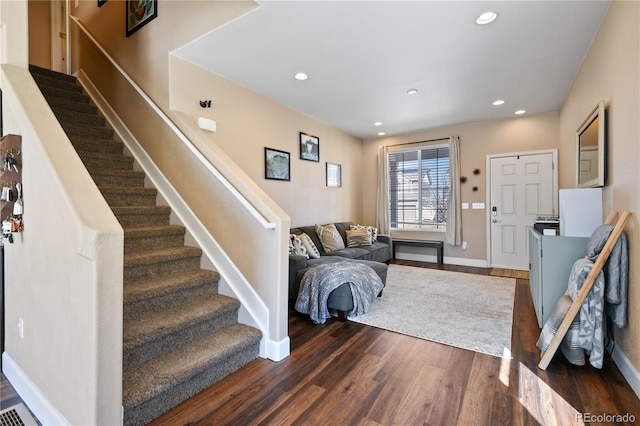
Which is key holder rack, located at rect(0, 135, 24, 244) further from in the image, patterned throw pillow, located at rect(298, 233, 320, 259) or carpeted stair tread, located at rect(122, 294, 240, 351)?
patterned throw pillow, located at rect(298, 233, 320, 259)

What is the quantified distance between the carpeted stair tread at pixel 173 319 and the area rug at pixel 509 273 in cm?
440

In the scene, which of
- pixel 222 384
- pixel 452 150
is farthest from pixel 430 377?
pixel 452 150

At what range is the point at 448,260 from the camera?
584cm

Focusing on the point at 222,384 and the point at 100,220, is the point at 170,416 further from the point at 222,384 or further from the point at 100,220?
the point at 100,220

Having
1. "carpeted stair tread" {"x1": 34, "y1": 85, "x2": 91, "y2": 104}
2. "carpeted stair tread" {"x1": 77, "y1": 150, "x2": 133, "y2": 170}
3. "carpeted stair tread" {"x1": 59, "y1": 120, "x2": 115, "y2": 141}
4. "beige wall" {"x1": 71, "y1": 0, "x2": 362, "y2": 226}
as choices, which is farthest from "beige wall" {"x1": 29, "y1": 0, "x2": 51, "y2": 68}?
"carpeted stair tread" {"x1": 77, "y1": 150, "x2": 133, "y2": 170}

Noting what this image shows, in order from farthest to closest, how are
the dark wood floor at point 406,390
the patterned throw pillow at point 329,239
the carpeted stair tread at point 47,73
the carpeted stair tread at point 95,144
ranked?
the patterned throw pillow at point 329,239
the carpeted stair tread at point 47,73
the carpeted stair tread at point 95,144
the dark wood floor at point 406,390

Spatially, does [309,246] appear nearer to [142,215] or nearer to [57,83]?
[142,215]

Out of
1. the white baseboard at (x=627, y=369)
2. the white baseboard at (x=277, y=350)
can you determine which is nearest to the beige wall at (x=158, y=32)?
the white baseboard at (x=277, y=350)

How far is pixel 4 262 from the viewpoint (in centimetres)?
208

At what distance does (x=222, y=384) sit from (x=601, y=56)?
3.92 metres

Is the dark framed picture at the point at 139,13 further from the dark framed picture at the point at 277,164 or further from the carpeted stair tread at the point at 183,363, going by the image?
the carpeted stair tread at the point at 183,363

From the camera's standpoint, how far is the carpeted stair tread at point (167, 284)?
209 centimetres

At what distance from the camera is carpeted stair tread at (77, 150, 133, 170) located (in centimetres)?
307

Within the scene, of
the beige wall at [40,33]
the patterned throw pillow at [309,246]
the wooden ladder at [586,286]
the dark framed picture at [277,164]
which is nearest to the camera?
the wooden ladder at [586,286]
